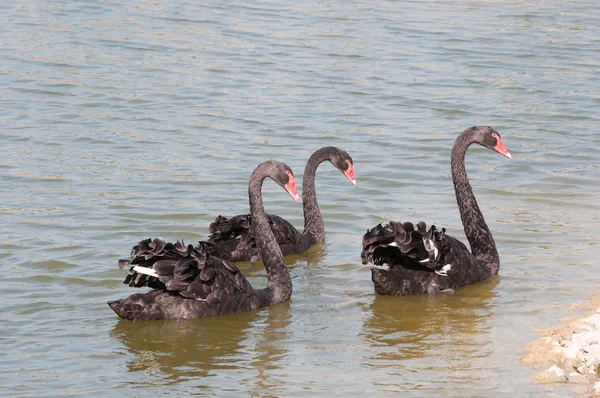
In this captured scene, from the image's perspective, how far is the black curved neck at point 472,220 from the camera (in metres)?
9.30

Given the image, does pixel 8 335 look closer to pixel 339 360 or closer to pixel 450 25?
pixel 339 360

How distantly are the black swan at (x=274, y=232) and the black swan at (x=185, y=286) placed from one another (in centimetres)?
84

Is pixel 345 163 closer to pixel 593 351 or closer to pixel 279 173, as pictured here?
pixel 279 173

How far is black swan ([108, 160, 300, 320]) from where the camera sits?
7.98m

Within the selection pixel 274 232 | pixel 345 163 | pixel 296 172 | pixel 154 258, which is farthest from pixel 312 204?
pixel 154 258

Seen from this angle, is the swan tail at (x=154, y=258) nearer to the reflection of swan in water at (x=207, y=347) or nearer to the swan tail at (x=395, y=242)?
the reflection of swan in water at (x=207, y=347)

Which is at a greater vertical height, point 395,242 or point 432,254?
point 395,242

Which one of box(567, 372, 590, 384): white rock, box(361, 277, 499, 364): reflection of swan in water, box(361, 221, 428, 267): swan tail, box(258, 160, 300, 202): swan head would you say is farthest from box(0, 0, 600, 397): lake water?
box(258, 160, 300, 202): swan head

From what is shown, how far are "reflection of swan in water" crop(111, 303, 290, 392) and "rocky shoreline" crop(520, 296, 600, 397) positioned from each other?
156 centimetres

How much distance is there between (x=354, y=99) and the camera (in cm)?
1551

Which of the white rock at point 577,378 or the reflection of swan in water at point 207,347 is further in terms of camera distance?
the reflection of swan in water at point 207,347

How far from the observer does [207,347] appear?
25.4ft

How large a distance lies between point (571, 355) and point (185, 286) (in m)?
2.63

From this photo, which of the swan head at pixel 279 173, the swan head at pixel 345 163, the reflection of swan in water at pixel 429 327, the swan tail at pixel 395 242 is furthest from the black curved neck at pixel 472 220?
the swan head at pixel 279 173
